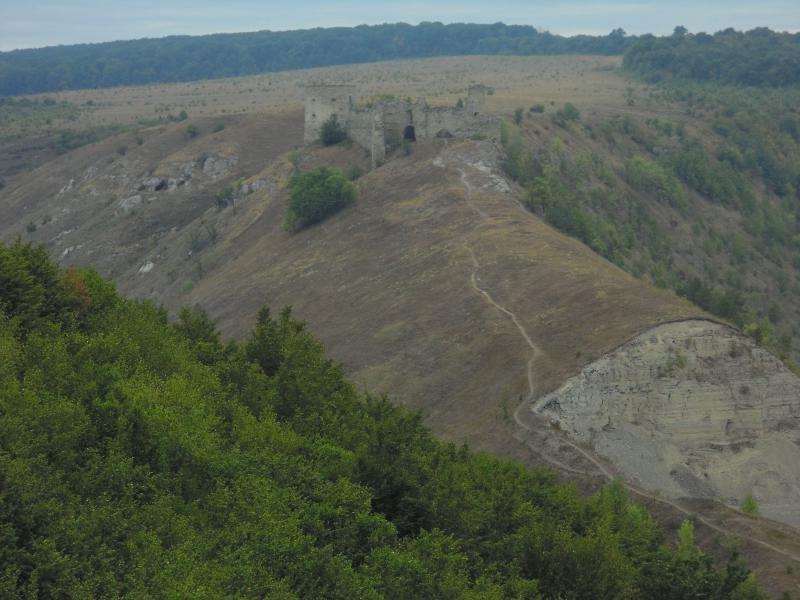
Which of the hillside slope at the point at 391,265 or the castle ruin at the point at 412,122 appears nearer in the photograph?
the hillside slope at the point at 391,265

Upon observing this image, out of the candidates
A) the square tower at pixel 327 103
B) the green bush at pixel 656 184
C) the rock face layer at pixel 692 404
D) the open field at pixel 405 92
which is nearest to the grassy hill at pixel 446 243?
the green bush at pixel 656 184

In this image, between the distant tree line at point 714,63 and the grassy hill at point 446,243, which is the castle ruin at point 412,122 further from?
the distant tree line at point 714,63

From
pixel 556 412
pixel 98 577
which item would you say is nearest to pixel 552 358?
pixel 556 412

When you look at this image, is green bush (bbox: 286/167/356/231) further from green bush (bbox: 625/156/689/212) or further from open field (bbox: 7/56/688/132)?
open field (bbox: 7/56/688/132)

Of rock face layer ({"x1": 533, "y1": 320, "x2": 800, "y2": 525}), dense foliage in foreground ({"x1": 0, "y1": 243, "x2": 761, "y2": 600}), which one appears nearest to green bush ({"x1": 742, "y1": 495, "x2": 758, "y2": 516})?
rock face layer ({"x1": 533, "y1": 320, "x2": 800, "y2": 525})

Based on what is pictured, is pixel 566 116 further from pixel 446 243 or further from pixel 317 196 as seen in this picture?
pixel 446 243
